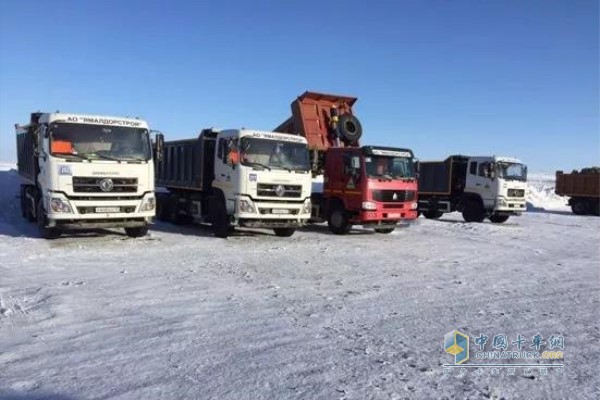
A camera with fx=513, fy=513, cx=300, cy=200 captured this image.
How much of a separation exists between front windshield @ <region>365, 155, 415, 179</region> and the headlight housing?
3646mm

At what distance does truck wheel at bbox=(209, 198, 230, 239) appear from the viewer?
500 inches

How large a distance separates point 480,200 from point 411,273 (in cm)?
1277

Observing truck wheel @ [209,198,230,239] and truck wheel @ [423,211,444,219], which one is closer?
truck wheel @ [209,198,230,239]

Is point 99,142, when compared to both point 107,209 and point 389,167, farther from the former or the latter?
point 389,167

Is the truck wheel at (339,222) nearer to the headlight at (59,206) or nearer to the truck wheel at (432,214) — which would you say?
the headlight at (59,206)

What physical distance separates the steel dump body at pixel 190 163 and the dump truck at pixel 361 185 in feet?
9.31

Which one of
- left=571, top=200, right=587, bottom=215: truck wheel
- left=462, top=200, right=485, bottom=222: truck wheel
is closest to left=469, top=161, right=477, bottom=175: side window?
left=462, top=200, right=485, bottom=222: truck wheel

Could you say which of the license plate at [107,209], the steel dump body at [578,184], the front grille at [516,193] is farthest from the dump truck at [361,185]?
the steel dump body at [578,184]

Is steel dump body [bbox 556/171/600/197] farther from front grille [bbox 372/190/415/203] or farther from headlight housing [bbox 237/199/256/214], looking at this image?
headlight housing [bbox 237/199/256/214]

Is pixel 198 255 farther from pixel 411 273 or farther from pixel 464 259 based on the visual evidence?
pixel 464 259

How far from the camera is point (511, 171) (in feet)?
65.9

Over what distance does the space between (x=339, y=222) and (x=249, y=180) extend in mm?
3753

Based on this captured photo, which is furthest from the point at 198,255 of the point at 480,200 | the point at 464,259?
the point at 480,200

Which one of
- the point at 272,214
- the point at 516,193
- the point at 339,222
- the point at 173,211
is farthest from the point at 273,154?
the point at 516,193
